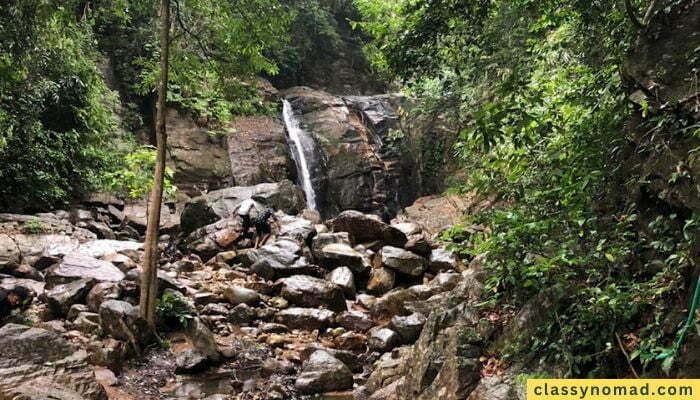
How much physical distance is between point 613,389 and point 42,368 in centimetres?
514

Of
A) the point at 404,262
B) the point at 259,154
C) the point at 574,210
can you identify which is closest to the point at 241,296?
the point at 404,262

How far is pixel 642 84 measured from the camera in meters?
3.71

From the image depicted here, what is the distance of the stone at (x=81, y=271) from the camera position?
8.09 metres

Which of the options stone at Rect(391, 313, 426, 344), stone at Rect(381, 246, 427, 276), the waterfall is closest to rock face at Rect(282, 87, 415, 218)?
the waterfall

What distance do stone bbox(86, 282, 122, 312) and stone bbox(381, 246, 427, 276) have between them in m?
6.05

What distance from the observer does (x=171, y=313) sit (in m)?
7.48

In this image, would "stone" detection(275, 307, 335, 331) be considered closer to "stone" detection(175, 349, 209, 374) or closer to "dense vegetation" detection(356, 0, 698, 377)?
"stone" detection(175, 349, 209, 374)

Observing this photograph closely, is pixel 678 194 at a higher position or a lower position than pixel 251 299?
higher

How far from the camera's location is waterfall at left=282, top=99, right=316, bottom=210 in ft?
61.7

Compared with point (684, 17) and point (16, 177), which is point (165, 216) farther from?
point (684, 17)

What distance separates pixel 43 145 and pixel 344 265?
8.93m

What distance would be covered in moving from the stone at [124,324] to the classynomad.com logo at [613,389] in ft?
18.4

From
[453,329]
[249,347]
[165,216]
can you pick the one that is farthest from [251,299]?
[165,216]

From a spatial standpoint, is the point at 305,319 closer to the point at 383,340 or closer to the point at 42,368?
the point at 383,340
